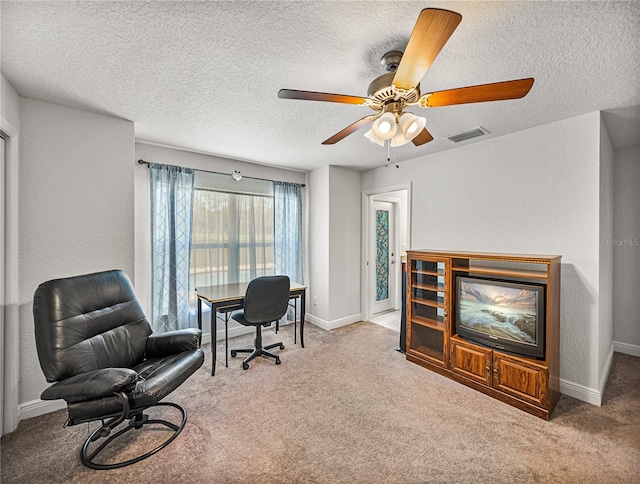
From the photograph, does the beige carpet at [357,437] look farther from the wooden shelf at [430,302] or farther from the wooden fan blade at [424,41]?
the wooden fan blade at [424,41]

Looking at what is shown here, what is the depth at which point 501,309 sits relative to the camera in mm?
2490

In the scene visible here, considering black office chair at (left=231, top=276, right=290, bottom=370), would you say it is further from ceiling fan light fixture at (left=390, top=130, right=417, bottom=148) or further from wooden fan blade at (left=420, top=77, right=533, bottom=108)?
wooden fan blade at (left=420, top=77, right=533, bottom=108)

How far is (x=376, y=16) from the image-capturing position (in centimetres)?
136

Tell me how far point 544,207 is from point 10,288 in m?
4.47

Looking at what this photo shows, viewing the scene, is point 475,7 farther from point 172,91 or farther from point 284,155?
point 284,155

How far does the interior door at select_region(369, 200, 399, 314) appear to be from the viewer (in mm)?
4809

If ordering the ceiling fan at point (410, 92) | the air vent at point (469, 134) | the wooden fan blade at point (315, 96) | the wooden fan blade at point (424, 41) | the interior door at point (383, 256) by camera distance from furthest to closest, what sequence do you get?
the interior door at point (383, 256)
the air vent at point (469, 134)
the wooden fan blade at point (315, 96)
the ceiling fan at point (410, 92)
the wooden fan blade at point (424, 41)

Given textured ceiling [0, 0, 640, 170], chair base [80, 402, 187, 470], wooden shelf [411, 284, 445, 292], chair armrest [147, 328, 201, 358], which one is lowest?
chair base [80, 402, 187, 470]

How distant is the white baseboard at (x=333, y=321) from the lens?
4261 mm

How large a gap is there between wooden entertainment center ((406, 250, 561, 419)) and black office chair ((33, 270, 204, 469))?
231 centimetres

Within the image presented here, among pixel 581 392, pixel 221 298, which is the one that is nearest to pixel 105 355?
pixel 221 298

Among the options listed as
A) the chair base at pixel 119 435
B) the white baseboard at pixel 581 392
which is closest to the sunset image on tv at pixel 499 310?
the white baseboard at pixel 581 392

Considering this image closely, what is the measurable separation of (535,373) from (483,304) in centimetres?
63

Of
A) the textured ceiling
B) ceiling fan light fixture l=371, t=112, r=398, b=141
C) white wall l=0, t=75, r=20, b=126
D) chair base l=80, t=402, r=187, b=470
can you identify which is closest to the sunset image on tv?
the textured ceiling
